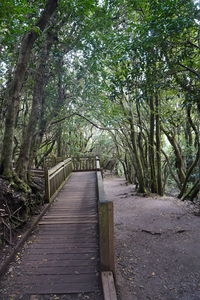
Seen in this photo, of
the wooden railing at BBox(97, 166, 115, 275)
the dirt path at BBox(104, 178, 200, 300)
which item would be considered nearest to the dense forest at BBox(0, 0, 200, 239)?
the dirt path at BBox(104, 178, 200, 300)

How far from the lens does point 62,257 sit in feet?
11.3

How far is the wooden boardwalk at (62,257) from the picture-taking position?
9.16 feet

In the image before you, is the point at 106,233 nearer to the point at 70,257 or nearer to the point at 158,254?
the point at 70,257

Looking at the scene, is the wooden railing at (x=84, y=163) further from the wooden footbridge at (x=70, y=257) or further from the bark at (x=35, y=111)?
the wooden footbridge at (x=70, y=257)

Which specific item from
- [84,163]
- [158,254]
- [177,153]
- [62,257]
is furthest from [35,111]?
[84,163]

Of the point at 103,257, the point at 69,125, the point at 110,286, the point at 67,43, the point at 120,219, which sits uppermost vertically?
the point at 67,43

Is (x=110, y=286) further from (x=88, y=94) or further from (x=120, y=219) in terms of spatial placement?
(x=88, y=94)

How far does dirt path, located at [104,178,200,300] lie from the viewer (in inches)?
124

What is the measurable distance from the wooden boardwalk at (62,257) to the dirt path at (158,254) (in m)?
0.55

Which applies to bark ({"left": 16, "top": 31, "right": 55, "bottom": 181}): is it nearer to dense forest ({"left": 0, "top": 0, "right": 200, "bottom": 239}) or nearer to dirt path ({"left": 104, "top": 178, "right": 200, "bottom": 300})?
dense forest ({"left": 0, "top": 0, "right": 200, "bottom": 239})

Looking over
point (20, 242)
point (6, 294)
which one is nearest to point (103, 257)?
point (6, 294)

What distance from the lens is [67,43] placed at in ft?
23.1

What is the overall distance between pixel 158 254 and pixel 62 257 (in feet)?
6.80

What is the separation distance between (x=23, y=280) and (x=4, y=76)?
7.46 m
